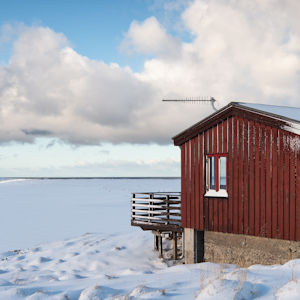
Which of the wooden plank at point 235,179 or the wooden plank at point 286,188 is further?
the wooden plank at point 235,179

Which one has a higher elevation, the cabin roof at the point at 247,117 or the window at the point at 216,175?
the cabin roof at the point at 247,117

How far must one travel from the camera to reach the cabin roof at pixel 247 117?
46.1 ft

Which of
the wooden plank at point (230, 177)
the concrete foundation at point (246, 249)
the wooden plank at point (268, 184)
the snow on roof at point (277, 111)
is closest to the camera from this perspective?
the concrete foundation at point (246, 249)

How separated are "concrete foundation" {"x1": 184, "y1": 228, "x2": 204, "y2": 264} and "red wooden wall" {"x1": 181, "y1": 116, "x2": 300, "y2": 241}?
388 mm

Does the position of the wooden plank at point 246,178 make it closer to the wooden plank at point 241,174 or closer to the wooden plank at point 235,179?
the wooden plank at point 241,174

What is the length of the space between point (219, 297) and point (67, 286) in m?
4.92

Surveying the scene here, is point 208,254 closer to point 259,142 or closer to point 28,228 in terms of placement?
point 259,142

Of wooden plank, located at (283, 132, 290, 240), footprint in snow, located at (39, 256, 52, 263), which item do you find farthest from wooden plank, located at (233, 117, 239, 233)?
footprint in snow, located at (39, 256, 52, 263)

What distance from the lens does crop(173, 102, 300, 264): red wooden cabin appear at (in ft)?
46.0

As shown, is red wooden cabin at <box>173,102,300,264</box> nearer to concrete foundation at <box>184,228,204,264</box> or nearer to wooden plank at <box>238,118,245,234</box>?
wooden plank at <box>238,118,245,234</box>

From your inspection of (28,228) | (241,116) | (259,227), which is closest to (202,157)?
(241,116)

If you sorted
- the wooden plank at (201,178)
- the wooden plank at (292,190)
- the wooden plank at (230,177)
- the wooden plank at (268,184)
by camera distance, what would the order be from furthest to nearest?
1. the wooden plank at (201,178)
2. the wooden plank at (230,177)
3. the wooden plank at (268,184)
4. the wooden plank at (292,190)

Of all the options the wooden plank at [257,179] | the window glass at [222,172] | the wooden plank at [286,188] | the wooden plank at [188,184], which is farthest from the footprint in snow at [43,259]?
the wooden plank at [286,188]

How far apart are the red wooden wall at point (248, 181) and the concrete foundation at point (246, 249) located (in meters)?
0.32
